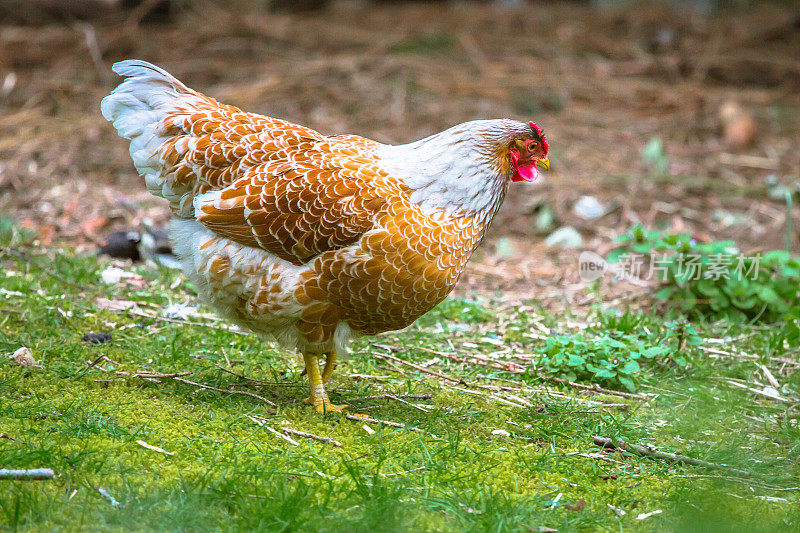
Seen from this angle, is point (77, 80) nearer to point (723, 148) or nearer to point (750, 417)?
point (723, 148)

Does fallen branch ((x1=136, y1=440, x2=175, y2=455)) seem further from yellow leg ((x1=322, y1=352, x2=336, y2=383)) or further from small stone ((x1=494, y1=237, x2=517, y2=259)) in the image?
small stone ((x1=494, y1=237, x2=517, y2=259))

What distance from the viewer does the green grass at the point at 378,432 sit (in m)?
2.62

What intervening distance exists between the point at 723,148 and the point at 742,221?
167 centimetres

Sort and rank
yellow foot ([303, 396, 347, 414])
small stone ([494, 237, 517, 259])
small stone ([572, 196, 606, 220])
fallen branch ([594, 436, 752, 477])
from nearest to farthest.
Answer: fallen branch ([594, 436, 752, 477]) < yellow foot ([303, 396, 347, 414]) < small stone ([494, 237, 517, 259]) < small stone ([572, 196, 606, 220])

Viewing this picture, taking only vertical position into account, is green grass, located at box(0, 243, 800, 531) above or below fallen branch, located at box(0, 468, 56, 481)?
below

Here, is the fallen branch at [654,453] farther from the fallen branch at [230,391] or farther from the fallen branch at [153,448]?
the fallen branch at [153,448]

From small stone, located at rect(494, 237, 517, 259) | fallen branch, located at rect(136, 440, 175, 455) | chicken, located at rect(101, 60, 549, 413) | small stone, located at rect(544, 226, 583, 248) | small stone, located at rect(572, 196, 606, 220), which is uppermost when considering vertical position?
chicken, located at rect(101, 60, 549, 413)

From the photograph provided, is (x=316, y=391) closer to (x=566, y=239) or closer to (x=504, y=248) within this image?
(x=504, y=248)

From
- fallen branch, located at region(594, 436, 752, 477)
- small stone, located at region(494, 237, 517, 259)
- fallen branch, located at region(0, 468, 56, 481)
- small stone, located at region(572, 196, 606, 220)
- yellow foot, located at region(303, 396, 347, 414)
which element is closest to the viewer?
fallen branch, located at region(0, 468, 56, 481)

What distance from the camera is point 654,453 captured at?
329 cm

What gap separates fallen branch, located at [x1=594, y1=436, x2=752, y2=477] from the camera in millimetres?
3171

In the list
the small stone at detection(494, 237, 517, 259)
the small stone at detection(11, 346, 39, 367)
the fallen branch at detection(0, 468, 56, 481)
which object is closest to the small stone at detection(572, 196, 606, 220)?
the small stone at detection(494, 237, 517, 259)

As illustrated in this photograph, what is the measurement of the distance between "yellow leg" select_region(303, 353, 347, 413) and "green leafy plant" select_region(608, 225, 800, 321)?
7.41ft

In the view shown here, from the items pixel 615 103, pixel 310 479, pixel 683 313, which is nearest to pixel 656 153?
pixel 615 103
